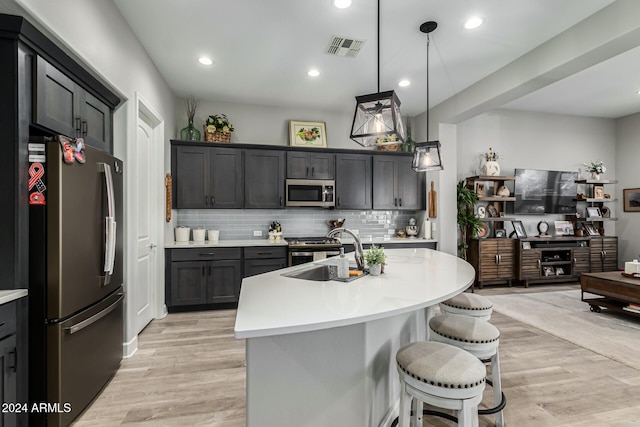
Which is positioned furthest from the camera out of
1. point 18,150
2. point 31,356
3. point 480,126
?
point 480,126

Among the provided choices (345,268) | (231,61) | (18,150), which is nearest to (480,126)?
(231,61)

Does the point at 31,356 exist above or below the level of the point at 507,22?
below

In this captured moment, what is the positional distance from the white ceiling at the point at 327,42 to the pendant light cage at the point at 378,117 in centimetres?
110

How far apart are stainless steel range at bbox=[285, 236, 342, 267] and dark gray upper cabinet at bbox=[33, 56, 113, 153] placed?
255cm

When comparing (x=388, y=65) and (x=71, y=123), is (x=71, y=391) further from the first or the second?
(x=388, y=65)

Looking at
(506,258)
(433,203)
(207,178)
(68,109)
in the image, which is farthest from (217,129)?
(506,258)

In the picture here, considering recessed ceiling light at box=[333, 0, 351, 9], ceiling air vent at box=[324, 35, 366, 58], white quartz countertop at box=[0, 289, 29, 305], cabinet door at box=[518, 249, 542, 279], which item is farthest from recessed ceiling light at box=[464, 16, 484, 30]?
cabinet door at box=[518, 249, 542, 279]

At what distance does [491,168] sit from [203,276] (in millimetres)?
5172

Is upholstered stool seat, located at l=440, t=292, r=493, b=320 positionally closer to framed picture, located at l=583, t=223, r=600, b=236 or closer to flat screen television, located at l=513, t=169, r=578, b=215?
flat screen television, located at l=513, t=169, r=578, b=215

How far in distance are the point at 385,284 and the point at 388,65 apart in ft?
9.62

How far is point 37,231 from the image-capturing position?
5.82ft

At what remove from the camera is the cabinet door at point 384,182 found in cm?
527

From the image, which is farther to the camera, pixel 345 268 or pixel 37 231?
pixel 345 268

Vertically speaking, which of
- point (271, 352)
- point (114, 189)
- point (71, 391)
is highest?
point (114, 189)
